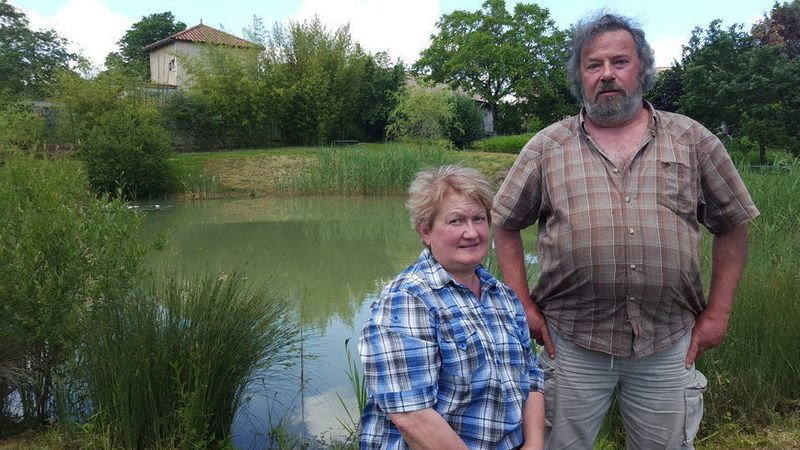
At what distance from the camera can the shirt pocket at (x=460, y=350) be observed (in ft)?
5.00

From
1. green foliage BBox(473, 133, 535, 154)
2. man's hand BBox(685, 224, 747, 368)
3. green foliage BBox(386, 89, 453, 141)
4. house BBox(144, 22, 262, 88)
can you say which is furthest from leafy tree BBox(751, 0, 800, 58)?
house BBox(144, 22, 262, 88)

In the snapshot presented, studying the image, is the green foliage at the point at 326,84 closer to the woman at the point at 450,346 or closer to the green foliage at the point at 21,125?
the green foliage at the point at 21,125

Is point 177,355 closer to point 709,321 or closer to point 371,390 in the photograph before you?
point 371,390

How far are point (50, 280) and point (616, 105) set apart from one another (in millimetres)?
2762

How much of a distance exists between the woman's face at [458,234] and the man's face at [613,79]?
549 mm

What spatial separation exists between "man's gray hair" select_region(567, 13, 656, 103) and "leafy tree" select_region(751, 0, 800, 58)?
18080 millimetres

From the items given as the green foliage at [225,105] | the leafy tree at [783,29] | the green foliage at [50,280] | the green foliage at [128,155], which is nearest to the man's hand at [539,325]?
the green foliage at [50,280]

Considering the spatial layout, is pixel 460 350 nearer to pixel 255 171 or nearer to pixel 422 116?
pixel 255 171

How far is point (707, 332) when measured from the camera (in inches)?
78.4

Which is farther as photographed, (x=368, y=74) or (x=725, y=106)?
(x=368, y=74)

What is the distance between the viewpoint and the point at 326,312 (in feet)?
19.6

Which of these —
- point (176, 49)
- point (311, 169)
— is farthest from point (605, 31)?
point (176, 49)

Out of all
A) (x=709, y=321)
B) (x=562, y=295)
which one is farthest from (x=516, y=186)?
(x=709, y=321)

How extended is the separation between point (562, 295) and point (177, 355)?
181cm
